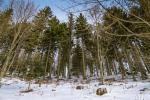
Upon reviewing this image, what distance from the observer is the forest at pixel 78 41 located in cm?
436

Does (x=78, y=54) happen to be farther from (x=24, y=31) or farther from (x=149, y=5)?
(x=149, y=5)

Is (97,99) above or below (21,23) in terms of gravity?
below

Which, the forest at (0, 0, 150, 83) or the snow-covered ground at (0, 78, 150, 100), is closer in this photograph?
the forest at (0, 0, 150, 83)

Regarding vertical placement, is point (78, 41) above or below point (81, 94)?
above

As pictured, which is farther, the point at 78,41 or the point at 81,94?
the point at 78,41

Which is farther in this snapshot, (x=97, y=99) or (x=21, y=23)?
(x=21, y=23)

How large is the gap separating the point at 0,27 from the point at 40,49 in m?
24.1

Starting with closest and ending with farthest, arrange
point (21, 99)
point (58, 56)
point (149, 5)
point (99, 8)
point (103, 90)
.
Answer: point (149, 5), point (99, 8), point (21, 99), point (103, 90), point (58, 56)

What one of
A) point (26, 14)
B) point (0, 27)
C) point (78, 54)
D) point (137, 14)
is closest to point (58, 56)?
point (78, 54)

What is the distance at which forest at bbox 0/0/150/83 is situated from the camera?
4359 mm

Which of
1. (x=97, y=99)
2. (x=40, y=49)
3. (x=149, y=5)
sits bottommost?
(x=97, y=99)

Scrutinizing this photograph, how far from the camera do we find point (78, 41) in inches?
1813

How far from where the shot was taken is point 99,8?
4.18 m

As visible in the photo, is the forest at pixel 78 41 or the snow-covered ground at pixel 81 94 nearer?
the forest at pixel 78 41
